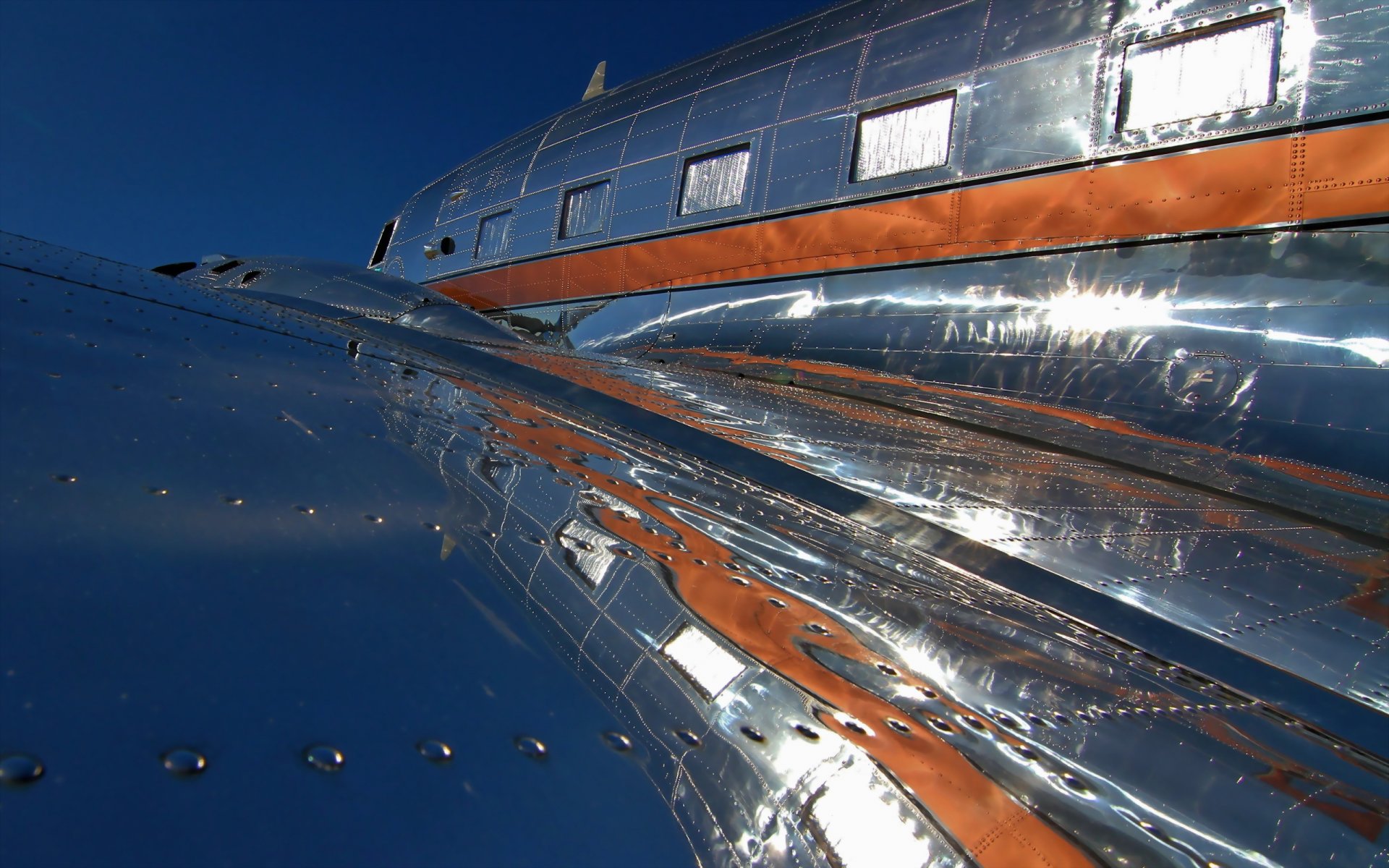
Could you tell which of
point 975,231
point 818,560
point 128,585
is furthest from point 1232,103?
point 128,585

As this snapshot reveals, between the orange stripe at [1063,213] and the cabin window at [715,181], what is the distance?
24 centimetres

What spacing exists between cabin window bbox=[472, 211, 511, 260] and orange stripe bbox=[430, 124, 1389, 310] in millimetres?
1876

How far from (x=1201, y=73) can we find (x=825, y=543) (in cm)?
350

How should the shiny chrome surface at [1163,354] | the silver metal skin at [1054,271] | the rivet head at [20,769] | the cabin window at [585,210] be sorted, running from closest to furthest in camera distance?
the rivet head at [20,769], the shiny chrome surface at [1163,354], the silver metal skin at [1054,271], the cabin window at [585,210]

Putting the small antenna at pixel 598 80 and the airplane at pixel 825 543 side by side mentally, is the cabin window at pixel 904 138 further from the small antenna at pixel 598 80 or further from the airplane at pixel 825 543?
the small antenna at pixel 598 80

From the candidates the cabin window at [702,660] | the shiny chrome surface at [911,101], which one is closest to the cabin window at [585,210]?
the shiny chrome surface at [911,101]

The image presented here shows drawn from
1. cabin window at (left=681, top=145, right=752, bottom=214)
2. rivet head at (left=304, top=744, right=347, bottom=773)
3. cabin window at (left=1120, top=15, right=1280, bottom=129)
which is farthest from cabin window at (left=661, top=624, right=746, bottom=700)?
cabin window at (left=681, top=145, right=752, bottom=214)

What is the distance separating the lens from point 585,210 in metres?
6.77

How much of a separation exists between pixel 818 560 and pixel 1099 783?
630 millimetres

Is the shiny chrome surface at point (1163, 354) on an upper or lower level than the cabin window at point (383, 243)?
lower

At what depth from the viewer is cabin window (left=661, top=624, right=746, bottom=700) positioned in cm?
87

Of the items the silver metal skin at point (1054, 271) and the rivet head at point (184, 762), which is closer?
the rivet head at point (184, 762)

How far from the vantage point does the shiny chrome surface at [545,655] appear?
0.55m

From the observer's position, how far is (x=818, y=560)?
1.44m
